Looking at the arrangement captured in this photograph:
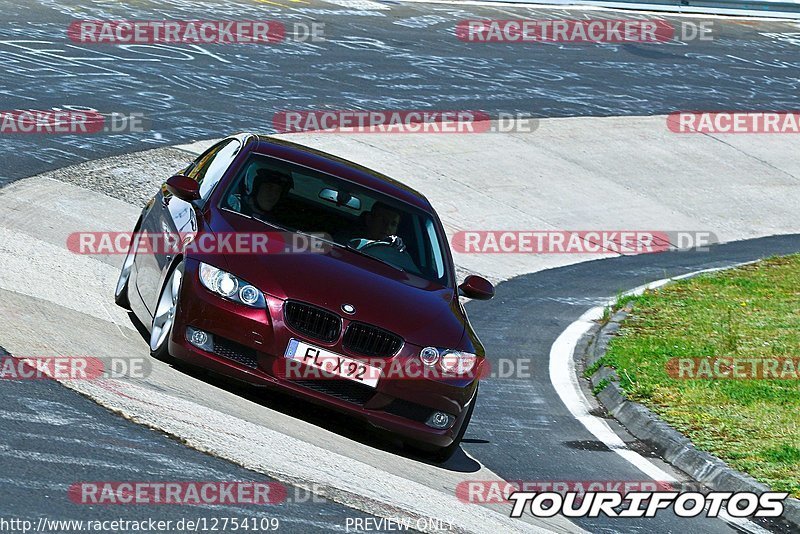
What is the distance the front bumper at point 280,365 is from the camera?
24.0 feet

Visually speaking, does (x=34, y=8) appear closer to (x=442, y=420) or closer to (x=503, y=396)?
(x=503, y=396)

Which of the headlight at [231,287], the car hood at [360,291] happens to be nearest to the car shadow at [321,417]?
the headlight at [231,287]

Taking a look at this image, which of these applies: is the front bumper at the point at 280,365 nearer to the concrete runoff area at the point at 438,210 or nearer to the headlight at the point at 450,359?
the headlight at the point at 450,359

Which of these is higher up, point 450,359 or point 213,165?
point 213,165

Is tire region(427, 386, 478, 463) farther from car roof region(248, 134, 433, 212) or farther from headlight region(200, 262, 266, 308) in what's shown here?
car roof region(248, 134, 433, 212)

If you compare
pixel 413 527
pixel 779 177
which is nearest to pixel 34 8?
pixel 779 177

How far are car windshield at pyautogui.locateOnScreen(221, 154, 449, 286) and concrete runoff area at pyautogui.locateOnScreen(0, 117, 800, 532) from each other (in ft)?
4.00

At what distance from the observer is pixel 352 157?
57.1 ft

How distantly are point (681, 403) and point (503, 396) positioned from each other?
1375 mm

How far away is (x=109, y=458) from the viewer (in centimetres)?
614

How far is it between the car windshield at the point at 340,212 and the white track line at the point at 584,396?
184 centimetres

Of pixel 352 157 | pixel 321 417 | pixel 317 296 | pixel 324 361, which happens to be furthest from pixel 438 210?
pixel 324 361

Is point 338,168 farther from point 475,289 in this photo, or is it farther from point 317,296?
point 317,296

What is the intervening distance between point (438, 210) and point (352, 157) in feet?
5.83
